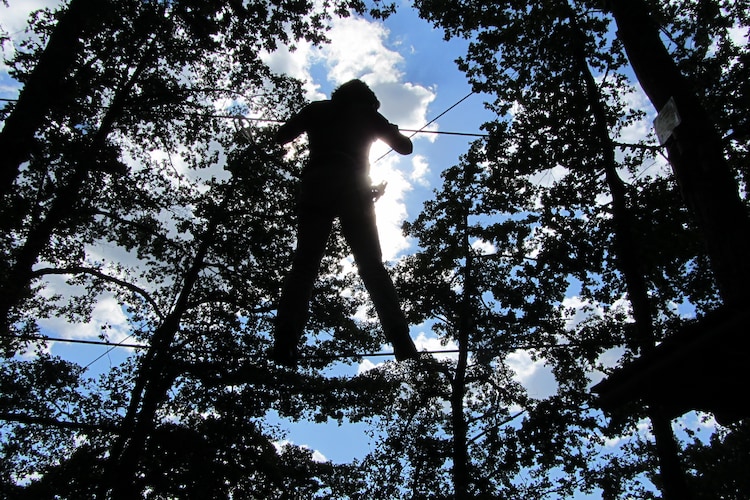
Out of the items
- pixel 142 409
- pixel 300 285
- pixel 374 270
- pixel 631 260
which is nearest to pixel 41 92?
pixel 300 285

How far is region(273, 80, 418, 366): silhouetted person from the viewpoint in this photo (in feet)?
11.6

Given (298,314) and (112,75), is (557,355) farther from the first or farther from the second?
(112,75)

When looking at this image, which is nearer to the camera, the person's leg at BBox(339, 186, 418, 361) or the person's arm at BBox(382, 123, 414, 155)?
the person's leg at BBox(339, 186, 418, 361)

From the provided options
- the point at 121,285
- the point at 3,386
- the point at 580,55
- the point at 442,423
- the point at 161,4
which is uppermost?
the point at 580,55

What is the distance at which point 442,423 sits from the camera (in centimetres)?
1666

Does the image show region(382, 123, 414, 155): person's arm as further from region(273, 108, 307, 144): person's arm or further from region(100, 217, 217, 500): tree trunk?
region(100, 217, 217, 500): tree trunk

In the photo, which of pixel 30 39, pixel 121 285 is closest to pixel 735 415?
pixel 30 39

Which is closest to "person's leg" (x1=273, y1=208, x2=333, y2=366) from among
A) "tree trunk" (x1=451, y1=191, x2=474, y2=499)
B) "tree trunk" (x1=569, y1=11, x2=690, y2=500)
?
"tree trunk" (x1=569, y1=11, x2=690, y2=500)

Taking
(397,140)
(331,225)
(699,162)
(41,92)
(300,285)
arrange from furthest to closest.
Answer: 1. (41,92)
2. (397,140)
3. (699,162)
4. (331,225)
5. (300,285)

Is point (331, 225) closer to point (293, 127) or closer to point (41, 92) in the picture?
point (293, 127)

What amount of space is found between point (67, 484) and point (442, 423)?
1140 centimetres

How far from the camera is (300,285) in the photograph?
3535 millimetres

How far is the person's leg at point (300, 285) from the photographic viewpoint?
3512 millimetres

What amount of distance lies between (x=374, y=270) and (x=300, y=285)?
58 cm
